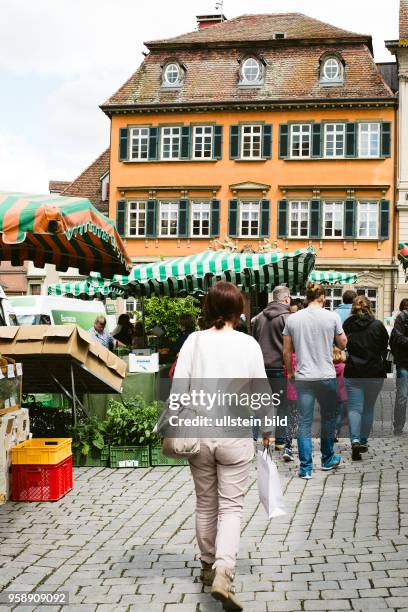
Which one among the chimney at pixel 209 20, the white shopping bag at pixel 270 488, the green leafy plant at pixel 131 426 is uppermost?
the chimney at pixel 209 20

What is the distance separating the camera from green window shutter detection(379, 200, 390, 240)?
38375mm

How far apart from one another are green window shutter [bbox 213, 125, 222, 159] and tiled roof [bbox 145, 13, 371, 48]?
4.82 meters

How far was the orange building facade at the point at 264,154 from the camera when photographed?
38.7m

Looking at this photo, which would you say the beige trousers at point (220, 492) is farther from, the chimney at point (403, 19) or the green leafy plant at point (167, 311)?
the chimney at point (403, 19)

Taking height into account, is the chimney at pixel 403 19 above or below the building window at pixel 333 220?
above

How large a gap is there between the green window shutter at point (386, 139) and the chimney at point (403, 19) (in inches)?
192

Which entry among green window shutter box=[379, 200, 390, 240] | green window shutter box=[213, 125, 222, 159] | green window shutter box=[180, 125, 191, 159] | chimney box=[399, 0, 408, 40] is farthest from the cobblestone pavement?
chimney box=[399, 0, 408, 40]

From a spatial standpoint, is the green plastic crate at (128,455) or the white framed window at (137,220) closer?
the green plastic crate at (128,455)

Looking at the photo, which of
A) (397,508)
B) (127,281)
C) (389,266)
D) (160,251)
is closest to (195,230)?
(160,251)

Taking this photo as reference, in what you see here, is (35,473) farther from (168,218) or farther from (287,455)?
(168,218)

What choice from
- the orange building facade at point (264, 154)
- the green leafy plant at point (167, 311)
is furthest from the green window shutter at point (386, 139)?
the green leafy plant at point (167, 311)

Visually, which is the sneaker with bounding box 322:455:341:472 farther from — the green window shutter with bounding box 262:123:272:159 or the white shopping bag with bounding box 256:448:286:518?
the green window shutter with bounding box 262:123:272:159

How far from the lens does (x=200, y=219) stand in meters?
40.4

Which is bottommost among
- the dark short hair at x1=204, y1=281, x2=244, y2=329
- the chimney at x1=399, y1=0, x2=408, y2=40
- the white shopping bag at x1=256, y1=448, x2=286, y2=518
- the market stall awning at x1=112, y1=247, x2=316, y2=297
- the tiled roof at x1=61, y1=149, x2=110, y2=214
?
the white shopping bag at x1=256, y1=448, x2=286, y2=518
